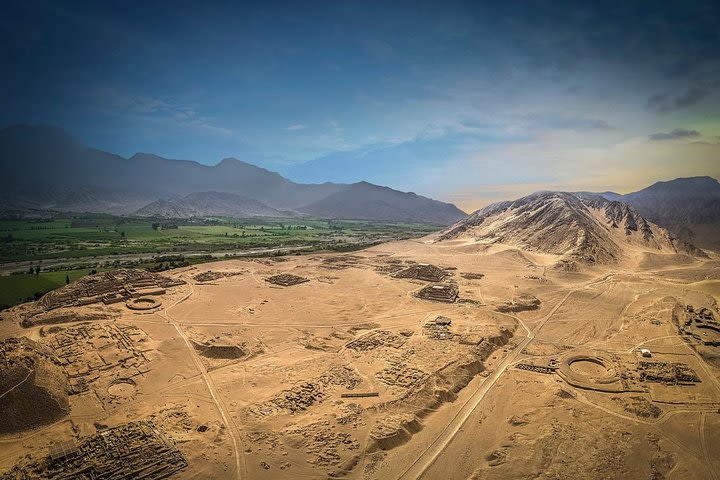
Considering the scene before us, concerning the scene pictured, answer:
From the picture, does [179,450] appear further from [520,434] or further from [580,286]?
[580,286]

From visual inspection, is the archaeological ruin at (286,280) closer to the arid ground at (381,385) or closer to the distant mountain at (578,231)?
the arid ground at (381,385)

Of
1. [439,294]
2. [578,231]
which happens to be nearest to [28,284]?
[439,294]

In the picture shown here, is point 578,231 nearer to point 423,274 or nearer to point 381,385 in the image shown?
point 423,274

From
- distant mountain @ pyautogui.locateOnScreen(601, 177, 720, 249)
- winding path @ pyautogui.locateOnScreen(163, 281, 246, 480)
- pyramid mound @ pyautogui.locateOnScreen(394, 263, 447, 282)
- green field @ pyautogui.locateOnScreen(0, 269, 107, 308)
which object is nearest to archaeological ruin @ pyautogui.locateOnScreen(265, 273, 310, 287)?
pyramid mound @ pyautogui.locateOnScreen(394, 263, 447, 282)

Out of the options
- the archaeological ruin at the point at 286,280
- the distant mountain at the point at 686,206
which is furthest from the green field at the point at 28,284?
the distant mountain at the point at 686,206

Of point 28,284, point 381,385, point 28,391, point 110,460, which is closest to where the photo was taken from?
point 110,460

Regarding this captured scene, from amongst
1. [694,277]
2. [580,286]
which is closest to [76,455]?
[580,286]
